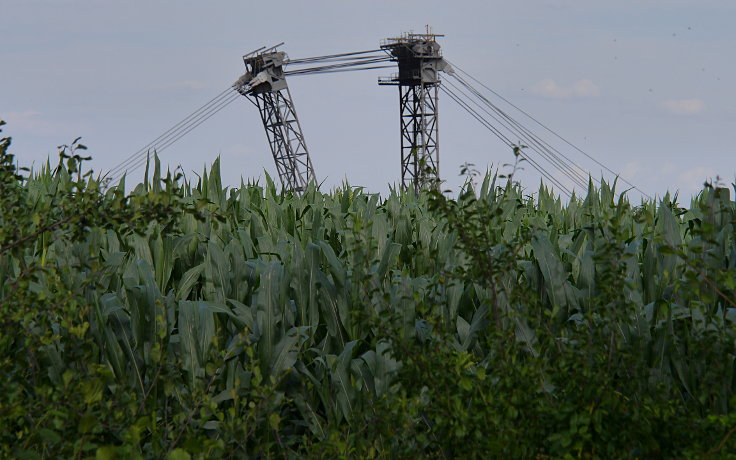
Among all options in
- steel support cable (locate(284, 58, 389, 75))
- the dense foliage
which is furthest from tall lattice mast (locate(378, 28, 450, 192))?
the dense foliage

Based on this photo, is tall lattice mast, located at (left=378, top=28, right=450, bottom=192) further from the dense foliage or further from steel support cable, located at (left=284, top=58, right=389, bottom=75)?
the dense foliage

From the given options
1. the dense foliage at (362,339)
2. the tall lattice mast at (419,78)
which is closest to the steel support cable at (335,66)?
the tall lattice mast at (419,78)

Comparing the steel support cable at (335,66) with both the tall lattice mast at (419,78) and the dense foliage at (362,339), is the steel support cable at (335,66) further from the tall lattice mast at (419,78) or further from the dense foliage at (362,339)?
the dense foliage at (362,339)

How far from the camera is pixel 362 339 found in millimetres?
3740

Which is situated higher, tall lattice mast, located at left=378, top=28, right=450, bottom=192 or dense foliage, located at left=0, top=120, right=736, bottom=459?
tall lattice mast, located at left=378, top=28, right=450, bottom=192

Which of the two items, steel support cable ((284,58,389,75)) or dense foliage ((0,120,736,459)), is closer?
dense foliage ((0,120,736,459))

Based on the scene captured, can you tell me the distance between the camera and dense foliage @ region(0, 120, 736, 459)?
2.79m

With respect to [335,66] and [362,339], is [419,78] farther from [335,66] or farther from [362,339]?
[362,339]

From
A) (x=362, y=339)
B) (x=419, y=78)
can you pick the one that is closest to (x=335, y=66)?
(x=419, y=78)

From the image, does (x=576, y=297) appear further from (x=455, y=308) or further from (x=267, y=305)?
(x=267, y=305)

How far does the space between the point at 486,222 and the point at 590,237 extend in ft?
4.31

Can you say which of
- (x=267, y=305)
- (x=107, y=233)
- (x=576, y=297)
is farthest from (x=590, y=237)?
(x=107, y=233)

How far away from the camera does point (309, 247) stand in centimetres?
380

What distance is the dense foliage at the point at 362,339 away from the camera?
279 centimetres
